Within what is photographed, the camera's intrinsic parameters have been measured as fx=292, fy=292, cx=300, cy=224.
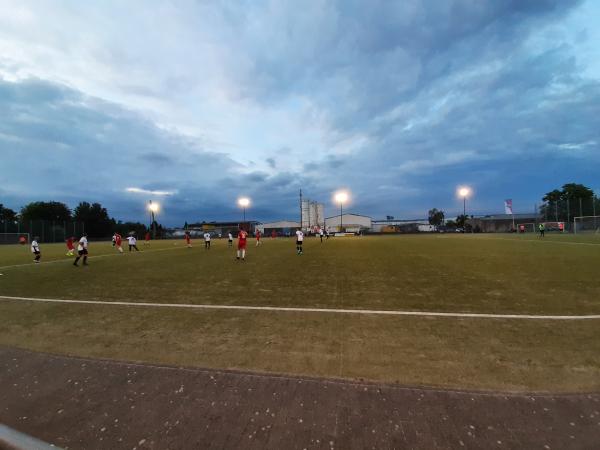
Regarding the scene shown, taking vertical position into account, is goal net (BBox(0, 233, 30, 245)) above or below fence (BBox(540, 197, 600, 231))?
below

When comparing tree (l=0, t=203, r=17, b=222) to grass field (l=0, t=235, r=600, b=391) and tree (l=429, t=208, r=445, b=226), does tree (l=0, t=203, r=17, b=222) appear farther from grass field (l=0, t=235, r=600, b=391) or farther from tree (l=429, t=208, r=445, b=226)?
tree (l=429, t=208, r=445, b=226)

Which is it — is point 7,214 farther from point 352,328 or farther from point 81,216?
point 352,328

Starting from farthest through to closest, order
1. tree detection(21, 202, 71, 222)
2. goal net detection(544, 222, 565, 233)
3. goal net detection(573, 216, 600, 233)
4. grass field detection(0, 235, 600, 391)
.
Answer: tree detection(21, 202, 71, 222)
goal net detection(544, 222, 565, 233)
goal net detection(573, 216, 600, 233)
grass field detection(0, 235, 600, 391)

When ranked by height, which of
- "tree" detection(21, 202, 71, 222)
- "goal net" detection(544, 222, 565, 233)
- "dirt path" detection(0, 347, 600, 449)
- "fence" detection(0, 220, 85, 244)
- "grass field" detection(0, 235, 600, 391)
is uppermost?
"tree" detection(21, 202, 71, 222)

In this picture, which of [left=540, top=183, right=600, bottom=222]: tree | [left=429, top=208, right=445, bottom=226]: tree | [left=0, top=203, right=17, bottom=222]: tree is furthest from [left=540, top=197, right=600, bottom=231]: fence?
[left=0, top=203, right=17, bottom=222]: tree

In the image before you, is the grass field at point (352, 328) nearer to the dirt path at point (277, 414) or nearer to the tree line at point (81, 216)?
the dirt path at point (277, 414)

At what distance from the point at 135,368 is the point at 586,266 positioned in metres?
15.7

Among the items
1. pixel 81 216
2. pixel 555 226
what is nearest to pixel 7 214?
pixel 81 216

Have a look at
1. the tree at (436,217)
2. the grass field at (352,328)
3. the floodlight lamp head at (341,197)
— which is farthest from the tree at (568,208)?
the tree at (436,217)

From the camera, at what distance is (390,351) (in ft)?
15.4

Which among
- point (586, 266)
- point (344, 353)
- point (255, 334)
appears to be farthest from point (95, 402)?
point (586, 266)

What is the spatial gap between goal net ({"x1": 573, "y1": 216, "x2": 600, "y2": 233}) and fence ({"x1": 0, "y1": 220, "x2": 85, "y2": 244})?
325 ft

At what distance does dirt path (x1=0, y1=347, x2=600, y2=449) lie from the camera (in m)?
2.81

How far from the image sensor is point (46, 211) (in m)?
90.1
